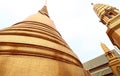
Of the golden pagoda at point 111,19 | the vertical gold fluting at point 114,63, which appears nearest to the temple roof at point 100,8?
the golden pagoda at point 111,19

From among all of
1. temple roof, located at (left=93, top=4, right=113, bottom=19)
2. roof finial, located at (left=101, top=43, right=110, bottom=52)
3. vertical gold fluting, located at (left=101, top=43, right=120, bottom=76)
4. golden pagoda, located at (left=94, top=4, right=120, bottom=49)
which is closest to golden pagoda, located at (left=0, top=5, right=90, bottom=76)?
golden pagoda, located at (left=94, top=4, right=120, bottom=49)

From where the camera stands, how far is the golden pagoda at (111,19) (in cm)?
1124

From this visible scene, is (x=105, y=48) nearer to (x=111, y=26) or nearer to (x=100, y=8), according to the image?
(x=111, y=26)

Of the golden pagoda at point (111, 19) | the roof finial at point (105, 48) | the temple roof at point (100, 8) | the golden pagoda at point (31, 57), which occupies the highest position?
the temple roof at point (100, 8)

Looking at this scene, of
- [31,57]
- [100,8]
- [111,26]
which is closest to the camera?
[31,57]

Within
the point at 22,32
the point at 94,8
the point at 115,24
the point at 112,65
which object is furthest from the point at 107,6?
the point at 22,32

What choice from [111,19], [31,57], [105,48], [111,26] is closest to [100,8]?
[111,19]

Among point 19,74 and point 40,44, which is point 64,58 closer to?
point 40,44

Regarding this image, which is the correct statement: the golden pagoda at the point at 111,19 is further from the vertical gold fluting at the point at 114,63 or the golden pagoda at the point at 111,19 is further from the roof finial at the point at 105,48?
the vertical gold fluting at the point at 114,63

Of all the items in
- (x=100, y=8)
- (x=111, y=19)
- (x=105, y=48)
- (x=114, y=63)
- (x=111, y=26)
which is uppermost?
(x=100, y=8)

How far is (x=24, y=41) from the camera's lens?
225 centimetres

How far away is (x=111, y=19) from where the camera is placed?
12109 mm

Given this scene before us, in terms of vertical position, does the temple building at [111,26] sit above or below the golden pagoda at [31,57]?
above

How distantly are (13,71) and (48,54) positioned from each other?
575mm
